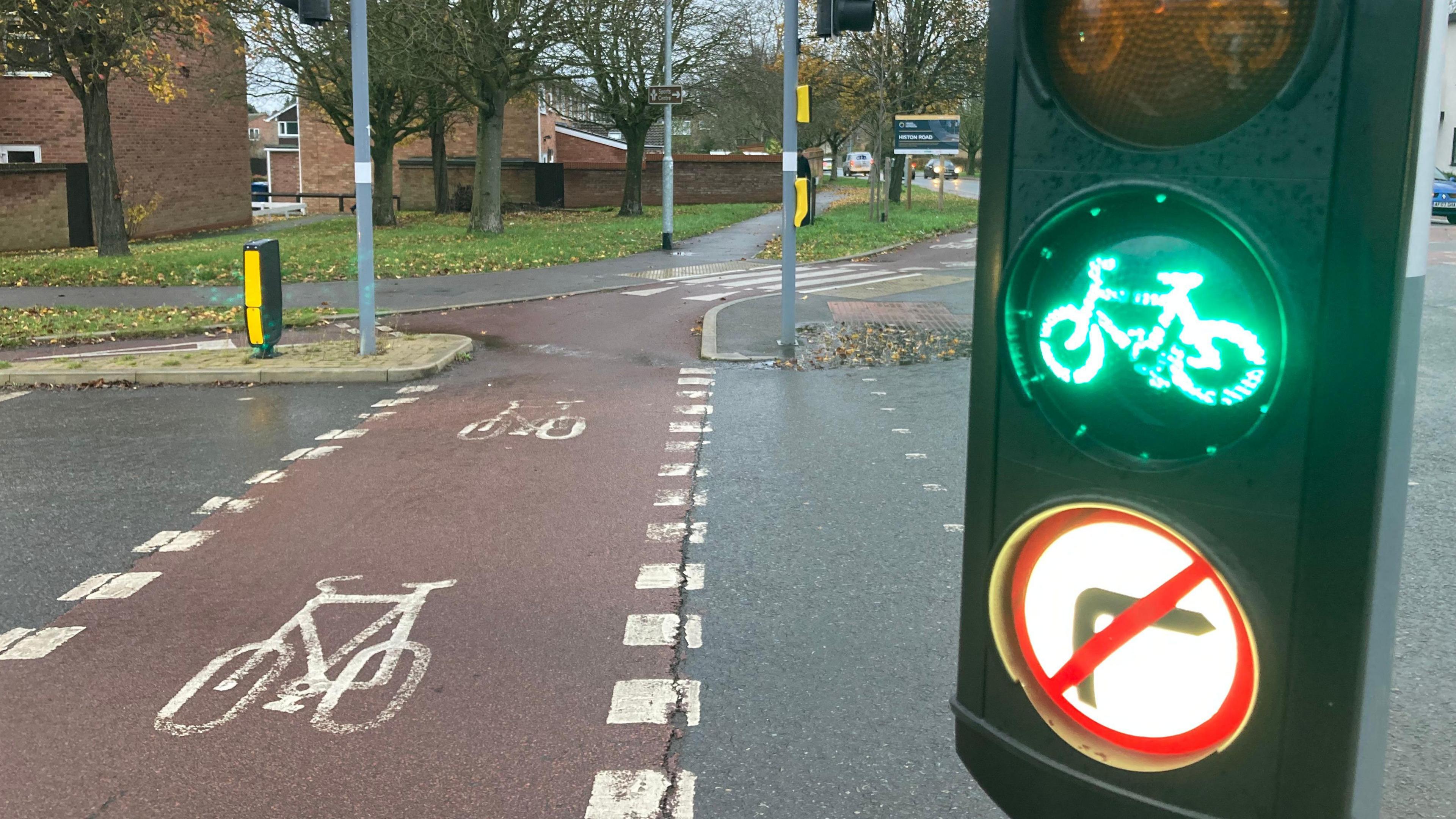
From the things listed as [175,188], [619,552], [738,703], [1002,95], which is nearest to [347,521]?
[619,552]

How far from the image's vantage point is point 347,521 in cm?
697

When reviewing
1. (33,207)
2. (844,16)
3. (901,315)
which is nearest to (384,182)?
(33,207)

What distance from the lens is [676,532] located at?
6676 mm

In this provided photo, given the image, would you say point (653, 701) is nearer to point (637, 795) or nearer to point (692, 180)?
point (637, 795)

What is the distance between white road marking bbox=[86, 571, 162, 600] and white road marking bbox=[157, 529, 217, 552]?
1.24 ft

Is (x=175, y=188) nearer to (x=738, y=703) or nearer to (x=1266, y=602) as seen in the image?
(x=738, y=703)

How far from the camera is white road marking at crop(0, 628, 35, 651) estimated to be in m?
5.14

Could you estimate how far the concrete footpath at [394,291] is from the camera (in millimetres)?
17656

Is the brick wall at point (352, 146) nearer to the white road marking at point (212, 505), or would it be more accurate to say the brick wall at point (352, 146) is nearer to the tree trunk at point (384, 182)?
the tree trunk at point (384, 182)

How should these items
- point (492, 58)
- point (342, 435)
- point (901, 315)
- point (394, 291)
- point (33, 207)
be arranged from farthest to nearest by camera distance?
point (492, 58) < point (33, 207) < point (394, 291) < point (901, 315) < point (342, 435)

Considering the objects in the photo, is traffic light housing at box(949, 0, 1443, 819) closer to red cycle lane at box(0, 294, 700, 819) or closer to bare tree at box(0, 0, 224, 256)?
red cycle lane at box(0, 294, 700, 819)

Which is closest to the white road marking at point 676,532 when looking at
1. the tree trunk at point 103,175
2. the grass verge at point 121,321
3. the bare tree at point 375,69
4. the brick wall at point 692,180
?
the grass verge at point 121,321

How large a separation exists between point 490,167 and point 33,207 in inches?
398

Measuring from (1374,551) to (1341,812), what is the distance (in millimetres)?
306
